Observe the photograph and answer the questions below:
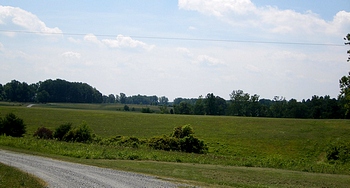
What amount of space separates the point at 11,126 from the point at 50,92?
405ft

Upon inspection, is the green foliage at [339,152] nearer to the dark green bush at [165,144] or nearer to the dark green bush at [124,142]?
the dark green bush at [165,144]

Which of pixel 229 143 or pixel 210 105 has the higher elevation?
pixel 210 105

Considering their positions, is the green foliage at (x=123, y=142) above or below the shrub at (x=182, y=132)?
below

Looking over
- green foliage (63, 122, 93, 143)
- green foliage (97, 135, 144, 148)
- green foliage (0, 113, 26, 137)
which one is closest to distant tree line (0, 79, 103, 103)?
green foliage (0, 113, 26, 137)

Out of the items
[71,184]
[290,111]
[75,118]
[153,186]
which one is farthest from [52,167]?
[290,111]

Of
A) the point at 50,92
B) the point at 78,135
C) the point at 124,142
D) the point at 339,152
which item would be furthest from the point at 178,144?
the point at 50,92

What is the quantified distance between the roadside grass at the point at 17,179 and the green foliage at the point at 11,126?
33.3m

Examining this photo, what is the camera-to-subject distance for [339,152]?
43.0 metres

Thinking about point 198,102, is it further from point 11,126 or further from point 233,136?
point 11,126

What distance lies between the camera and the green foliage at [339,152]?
4131cm

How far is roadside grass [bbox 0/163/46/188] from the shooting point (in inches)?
579

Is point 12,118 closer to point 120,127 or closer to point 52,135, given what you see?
point 52,135

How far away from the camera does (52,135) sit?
48.7 m

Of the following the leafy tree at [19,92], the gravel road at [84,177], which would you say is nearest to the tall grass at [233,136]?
the gravel road at [84,177]
